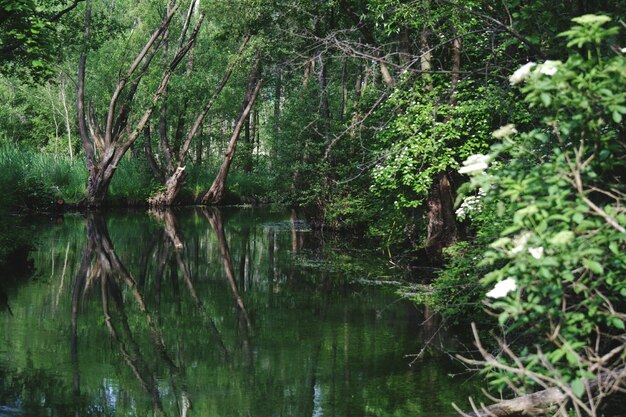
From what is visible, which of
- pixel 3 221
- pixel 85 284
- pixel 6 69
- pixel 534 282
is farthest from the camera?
pixel 6 69

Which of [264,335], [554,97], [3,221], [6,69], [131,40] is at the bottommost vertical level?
[264,335]

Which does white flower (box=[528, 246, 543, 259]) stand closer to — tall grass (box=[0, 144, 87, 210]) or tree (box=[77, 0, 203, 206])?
tall grass (box=[0, 144, 87, 210])

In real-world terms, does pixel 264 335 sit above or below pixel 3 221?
below

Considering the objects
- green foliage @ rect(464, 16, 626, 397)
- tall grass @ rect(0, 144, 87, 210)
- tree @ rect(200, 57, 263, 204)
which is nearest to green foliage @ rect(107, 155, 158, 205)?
tall grass @ rect(0, 144, 87, 210)

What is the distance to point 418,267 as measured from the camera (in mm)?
15266

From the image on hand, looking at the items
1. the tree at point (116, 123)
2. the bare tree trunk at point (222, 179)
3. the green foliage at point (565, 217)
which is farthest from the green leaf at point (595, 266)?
the bare tree trunk at point (222, 179)

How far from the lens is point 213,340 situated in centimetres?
938

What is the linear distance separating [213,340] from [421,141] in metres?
5.26

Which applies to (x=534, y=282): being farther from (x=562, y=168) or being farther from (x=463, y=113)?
(x=463, y=113)

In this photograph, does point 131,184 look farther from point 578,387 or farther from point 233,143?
point 578,387

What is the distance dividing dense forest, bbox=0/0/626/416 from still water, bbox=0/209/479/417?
0.95 meters

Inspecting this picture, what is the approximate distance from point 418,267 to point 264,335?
6239 mm

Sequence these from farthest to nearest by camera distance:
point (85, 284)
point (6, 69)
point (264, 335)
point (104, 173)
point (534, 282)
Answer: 1. point (104, 173)
2. point (6, 69)
3. point (85, 284)
4. point (264, 335)
5. point (534, 282)

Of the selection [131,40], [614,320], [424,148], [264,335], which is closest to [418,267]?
[424,148]
